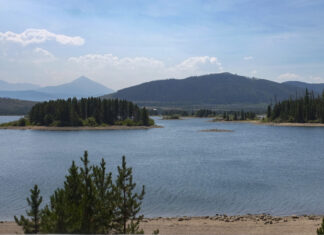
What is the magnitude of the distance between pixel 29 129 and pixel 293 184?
481 feet

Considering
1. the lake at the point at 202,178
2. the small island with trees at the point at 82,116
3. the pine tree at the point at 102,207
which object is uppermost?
the small island with trees at the point at 82,116

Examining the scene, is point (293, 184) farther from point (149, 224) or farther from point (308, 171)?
point (149, 224)

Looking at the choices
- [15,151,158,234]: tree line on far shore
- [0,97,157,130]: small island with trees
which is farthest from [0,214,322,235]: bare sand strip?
[0,97,157,130]: small island with trees

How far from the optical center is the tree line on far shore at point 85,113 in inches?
6526

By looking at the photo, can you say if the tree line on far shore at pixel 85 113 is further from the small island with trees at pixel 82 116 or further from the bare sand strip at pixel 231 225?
the bare sand strip at pixel 231 225

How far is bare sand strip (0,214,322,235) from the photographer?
25812mm

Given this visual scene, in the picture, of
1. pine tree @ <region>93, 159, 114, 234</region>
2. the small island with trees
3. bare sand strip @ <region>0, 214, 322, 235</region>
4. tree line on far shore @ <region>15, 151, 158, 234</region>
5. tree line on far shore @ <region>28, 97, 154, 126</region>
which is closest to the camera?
tree line on far shore @ <region>15, 151, 158, 234</region>

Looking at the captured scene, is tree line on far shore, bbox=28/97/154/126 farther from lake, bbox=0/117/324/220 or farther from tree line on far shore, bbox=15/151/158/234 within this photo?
tree line on far shore, bbox=15/151/158/234

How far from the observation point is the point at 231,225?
27.7 m

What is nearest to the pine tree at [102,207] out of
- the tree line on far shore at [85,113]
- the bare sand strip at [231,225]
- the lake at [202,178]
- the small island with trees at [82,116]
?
the bare sand strip at [231,225]

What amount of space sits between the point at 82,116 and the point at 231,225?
6050 inches

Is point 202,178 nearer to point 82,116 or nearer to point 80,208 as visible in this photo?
point 80,208

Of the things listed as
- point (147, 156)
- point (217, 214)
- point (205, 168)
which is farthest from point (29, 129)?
point (217, 214)

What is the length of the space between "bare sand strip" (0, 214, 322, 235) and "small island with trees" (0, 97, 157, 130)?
139 m
